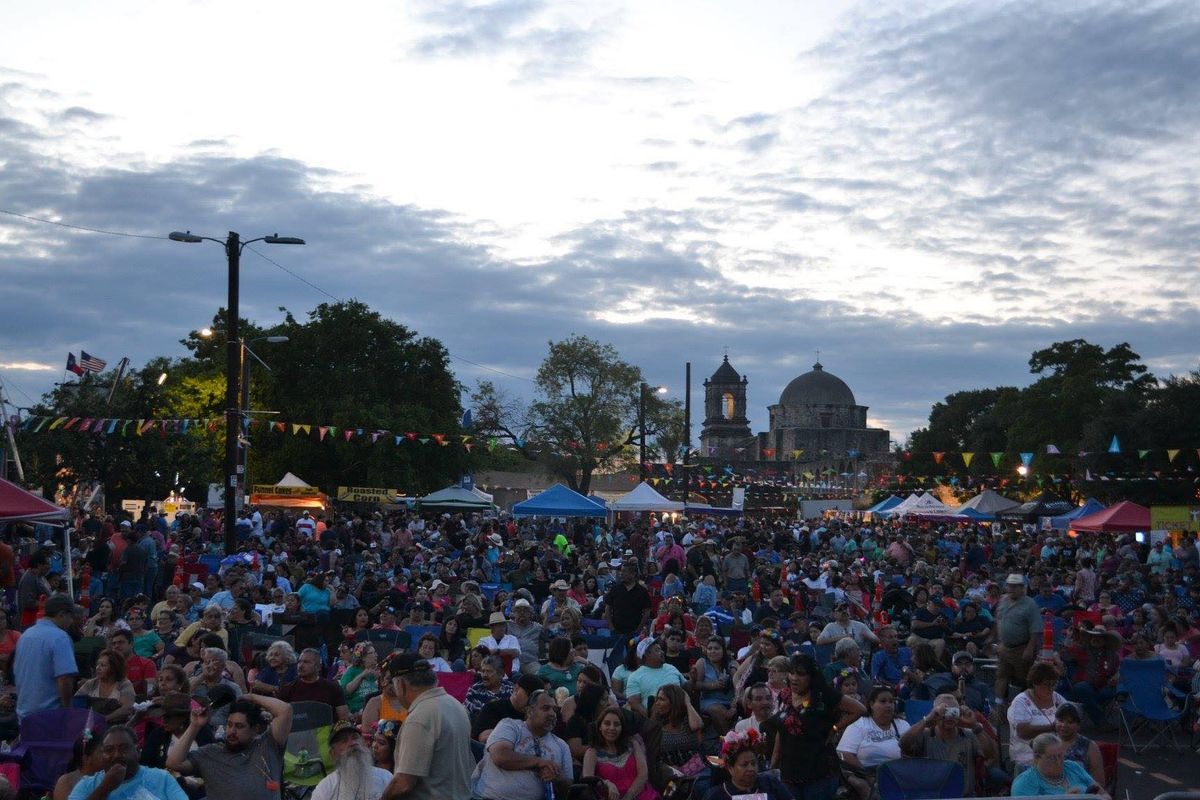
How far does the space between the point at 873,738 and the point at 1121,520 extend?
22.9 metres

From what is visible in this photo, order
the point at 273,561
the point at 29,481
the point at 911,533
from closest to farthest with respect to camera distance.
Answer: the point at 273,561 < the point at 911,533 < the point at 29,481

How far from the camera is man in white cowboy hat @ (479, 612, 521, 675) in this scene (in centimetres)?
1085

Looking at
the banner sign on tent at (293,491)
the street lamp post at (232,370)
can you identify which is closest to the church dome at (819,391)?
the banner sign on tent at (293,491)

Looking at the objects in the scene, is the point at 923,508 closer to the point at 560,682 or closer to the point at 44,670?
the point at 560,682

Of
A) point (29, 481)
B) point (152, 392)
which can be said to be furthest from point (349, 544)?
point (152, 392)

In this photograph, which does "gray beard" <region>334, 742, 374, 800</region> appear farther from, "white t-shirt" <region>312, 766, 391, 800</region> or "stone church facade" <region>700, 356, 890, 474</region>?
"stone church facade" <region>700, 356, 890, 474</region>

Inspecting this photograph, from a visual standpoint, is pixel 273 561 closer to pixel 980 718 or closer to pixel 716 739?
pixel 716 739

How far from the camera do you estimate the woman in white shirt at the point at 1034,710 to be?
27.6ft

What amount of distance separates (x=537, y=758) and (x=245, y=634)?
6.33m

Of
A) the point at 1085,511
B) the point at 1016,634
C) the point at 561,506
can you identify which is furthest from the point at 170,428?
the point at 1016,634

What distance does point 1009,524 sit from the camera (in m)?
47.6

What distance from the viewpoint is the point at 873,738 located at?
8055 millimetres

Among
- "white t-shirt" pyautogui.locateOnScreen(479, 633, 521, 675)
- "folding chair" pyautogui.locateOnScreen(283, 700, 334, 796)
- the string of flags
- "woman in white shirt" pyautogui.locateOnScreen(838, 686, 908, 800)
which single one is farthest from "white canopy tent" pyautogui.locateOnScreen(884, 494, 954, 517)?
"folding chair" pyautogui.locateOnScreen(283, 700, 334, 796)

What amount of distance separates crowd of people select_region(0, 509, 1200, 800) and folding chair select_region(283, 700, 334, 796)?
0.03 meters
